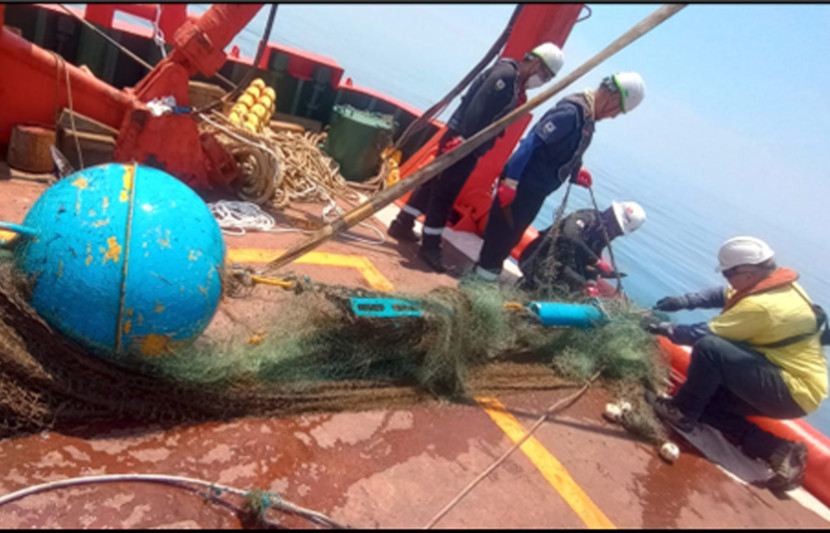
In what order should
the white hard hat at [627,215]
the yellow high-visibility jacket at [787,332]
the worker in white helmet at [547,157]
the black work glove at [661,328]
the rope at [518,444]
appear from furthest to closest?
the white hard hat at [627,215] < the worker in white helmet at [547,157] < the black work glove at [661,328] < the yellow high-visibility jacket at [787,332] < the rope at [518,444]

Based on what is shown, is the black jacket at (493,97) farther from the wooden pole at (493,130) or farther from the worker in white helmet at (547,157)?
the wooden pole at (493,130)

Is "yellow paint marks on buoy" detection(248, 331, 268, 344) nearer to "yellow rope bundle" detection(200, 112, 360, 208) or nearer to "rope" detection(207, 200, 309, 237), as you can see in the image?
"rope" detection(207, 200, 309, 237)

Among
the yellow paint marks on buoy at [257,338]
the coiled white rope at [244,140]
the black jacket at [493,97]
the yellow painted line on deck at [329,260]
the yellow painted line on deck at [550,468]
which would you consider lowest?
the yellow painted line on deck at [550,468]

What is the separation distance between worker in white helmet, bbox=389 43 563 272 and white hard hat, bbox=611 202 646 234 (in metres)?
1.34

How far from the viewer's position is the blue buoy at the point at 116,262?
240 centimetres

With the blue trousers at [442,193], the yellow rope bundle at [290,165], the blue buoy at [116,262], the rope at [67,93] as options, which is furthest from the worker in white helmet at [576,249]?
the rope at [67,93]

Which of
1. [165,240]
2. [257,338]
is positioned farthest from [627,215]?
[165,240]

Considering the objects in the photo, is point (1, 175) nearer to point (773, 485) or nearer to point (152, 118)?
point (152, 118)

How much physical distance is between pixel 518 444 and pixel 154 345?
2106mm

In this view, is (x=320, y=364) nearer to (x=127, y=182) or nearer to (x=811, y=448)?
(x=127, y=182)

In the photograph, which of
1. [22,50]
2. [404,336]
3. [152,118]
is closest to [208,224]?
[404,336]

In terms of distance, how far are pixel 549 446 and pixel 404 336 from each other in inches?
44.3

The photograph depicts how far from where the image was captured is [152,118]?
4.79m

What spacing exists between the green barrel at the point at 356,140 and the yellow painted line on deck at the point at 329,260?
2.31 metres
